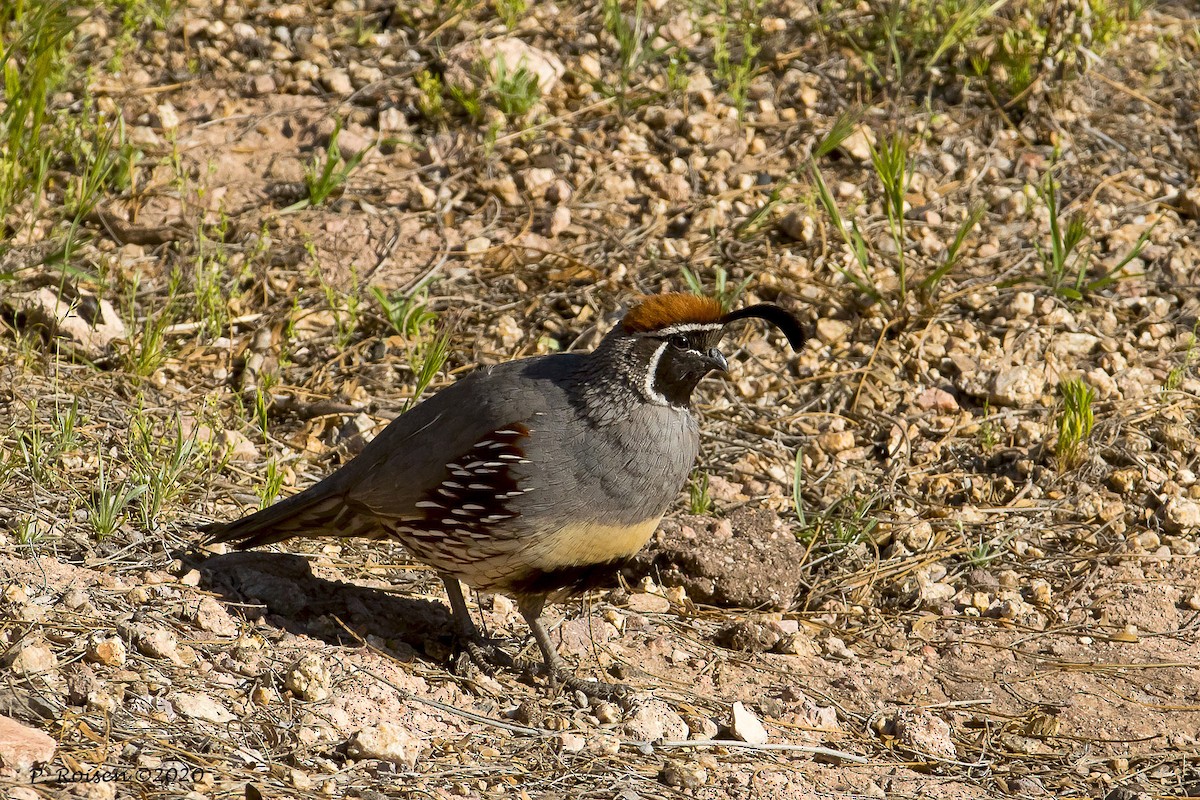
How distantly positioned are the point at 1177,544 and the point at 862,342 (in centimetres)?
155

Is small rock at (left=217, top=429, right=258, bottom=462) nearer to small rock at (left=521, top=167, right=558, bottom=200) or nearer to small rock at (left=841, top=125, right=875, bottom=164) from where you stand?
small rock at (left=521, top=167, right=558, bottom=200)

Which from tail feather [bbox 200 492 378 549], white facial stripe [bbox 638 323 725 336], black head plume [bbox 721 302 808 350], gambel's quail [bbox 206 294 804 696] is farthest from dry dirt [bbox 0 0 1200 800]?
white facial stripe [bbox 638 323 725 336]

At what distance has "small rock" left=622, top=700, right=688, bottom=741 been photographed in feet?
12.8

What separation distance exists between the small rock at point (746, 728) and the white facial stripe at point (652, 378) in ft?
3.18

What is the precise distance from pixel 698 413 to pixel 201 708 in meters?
2.66

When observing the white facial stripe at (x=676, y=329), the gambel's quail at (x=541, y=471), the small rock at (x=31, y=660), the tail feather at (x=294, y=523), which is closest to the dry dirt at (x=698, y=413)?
the small rock at (x=31, y=660)

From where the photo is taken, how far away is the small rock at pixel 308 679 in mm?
3693

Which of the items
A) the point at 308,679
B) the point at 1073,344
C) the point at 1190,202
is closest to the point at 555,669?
the point at 308,679

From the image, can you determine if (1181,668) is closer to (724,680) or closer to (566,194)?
(724,680)

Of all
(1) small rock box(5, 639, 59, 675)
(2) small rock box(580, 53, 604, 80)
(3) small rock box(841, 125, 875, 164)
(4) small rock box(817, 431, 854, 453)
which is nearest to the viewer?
(1) small rock box(5, 639, 59, 675)

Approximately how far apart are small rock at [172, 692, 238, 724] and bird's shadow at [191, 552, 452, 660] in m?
0.55

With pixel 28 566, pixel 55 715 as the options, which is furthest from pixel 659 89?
pixel 55 715

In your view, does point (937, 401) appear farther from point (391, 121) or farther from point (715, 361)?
point (391, 121)

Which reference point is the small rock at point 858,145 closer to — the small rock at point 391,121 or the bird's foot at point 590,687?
the small rock at point 391,121
